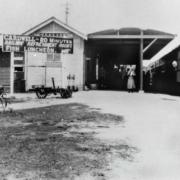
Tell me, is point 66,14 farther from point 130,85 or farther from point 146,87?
point 130,85

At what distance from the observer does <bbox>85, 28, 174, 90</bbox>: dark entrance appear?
27062mm

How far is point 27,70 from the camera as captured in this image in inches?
1075

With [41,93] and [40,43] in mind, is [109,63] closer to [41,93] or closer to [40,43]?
[40,43]

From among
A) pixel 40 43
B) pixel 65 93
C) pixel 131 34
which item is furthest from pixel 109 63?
pixel 65 93

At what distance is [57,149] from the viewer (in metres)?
6.83

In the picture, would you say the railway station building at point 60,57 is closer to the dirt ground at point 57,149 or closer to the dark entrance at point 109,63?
the dark entrance at point 109,63

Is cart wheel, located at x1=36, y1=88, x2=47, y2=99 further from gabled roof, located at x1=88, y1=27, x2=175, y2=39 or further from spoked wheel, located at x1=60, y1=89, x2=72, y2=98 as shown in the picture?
gabled roof, located at x1=88, y1=27, x2=175, y2=39

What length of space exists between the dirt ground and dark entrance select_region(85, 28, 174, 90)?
658 inches

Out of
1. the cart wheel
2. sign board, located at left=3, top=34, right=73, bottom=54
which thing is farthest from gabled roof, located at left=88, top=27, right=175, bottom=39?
the cart wheel

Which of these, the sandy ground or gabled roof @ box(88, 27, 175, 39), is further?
→ gabled roof @ box(88, 27, 175, 39)

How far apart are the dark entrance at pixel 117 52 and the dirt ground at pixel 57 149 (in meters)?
16.7

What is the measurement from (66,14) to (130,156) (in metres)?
56.2

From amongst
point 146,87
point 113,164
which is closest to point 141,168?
point 113,164

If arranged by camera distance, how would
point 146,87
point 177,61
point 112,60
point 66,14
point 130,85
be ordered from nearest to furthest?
point 177,61 < point 130,85 < point 146,87 < point 112,60 < point 66,14
